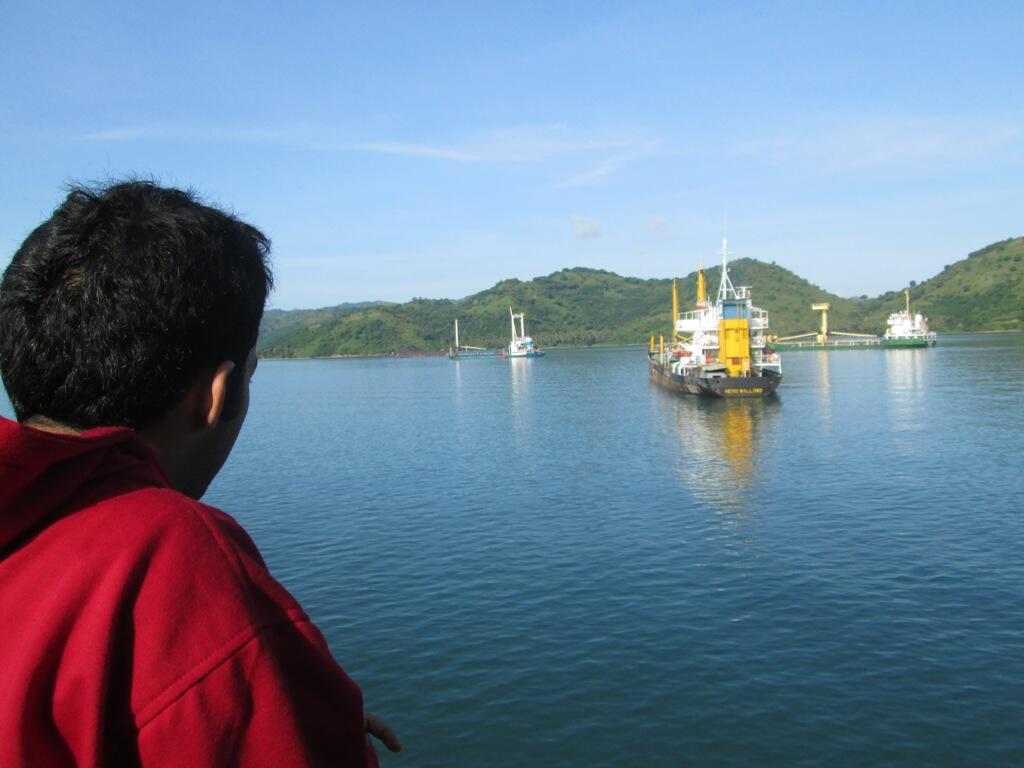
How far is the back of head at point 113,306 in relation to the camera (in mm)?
1335

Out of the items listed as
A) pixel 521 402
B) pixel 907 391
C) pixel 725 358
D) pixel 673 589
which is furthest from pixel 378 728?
pixel 907 391

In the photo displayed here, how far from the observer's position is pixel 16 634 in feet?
3.55

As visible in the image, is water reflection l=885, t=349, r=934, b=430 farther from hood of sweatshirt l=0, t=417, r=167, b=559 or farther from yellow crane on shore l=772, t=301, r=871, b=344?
yellow crane on shore l=772, t=301, r=871, b=344

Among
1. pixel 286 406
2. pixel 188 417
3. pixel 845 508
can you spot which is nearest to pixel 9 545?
pixel 188 417

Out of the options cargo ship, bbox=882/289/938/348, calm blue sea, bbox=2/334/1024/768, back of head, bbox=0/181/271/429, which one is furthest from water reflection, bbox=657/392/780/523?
cargo ship, bbox=882/289/938/348

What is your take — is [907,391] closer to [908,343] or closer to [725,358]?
[725,358]

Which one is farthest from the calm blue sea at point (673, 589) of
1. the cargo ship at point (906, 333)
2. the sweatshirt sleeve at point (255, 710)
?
the cargo ship at point (906, 333)

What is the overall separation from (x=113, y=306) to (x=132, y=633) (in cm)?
54

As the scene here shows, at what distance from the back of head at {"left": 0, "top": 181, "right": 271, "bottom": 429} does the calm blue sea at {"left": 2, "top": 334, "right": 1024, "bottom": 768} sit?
8822 millimetres

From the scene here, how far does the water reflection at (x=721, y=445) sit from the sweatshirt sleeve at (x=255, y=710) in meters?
19.6

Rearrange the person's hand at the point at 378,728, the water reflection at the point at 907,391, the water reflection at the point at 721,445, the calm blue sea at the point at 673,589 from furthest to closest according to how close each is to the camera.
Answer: the water reflection at the point at 907,391 → the water reflection at the point at 721,445 → the calm blue sea at the point at 673,589 → the person's hand at the point at 378,728

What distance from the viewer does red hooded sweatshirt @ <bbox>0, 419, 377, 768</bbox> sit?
1038 millimetres

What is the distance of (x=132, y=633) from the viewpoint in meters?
1.07

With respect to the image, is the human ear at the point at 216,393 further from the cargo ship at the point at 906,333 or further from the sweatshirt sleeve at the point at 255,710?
the cargo ship at the point at 906,333
